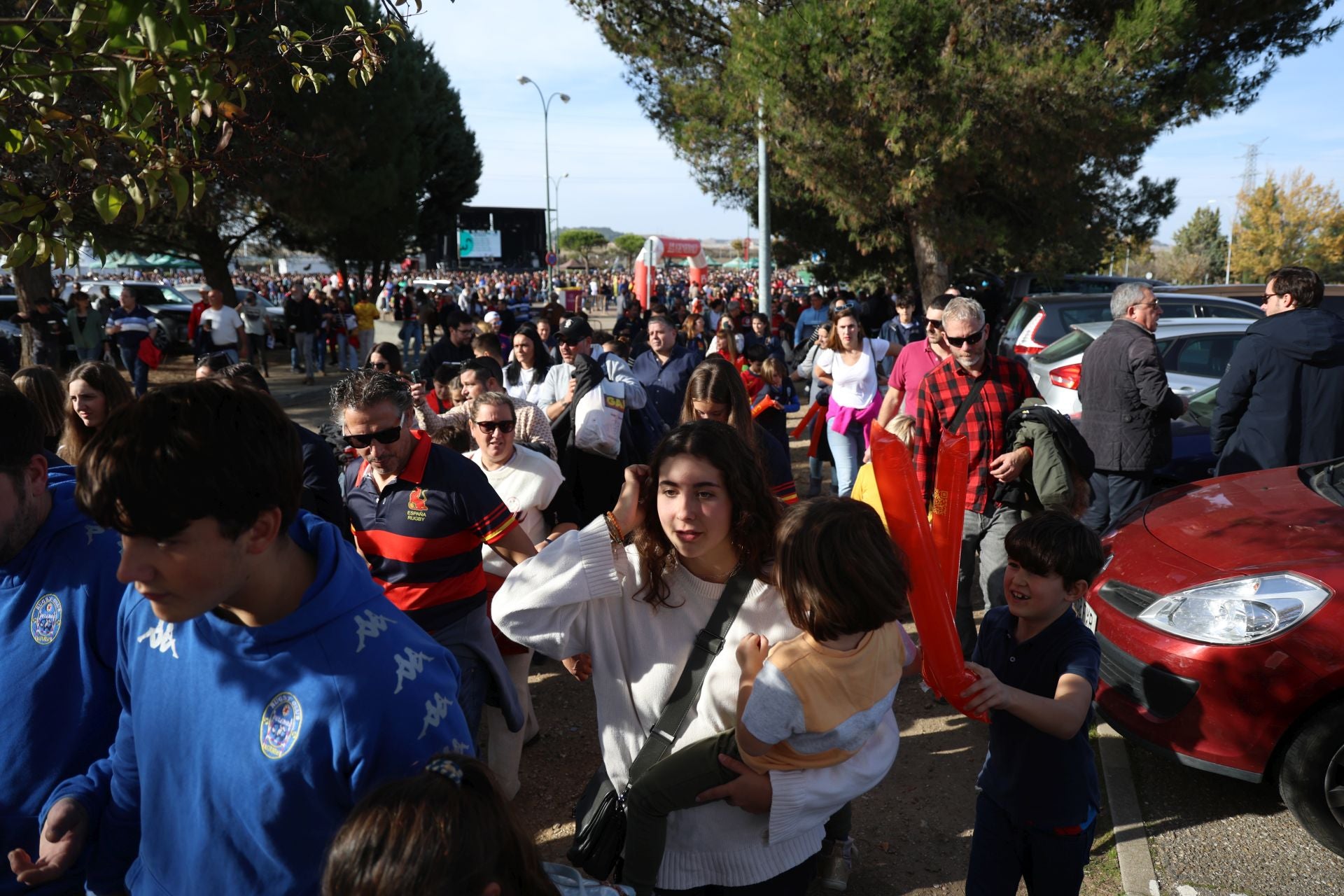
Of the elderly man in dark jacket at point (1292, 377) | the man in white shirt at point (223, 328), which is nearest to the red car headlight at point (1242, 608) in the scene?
the elderly man in dark jacket at point (1292, 377)

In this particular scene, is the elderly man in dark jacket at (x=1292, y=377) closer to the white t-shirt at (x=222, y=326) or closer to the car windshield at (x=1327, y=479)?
the car windshield at (x=1327, y=479)

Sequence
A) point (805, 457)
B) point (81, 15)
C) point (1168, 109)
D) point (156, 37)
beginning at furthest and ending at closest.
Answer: point (1168, 109) → point (805, 457) → point (81, 15) → point (156, 37)

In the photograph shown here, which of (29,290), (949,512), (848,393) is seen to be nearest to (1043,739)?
(949,512)

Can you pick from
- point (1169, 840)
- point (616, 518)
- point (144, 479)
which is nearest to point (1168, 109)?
point (1169, 840)

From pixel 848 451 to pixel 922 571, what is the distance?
15.9 feet

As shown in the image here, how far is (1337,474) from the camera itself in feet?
14.4

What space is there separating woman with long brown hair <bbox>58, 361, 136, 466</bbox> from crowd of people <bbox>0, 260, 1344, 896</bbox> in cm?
2

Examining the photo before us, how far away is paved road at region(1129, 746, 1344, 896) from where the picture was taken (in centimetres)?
333

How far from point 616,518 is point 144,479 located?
1196 millimetres

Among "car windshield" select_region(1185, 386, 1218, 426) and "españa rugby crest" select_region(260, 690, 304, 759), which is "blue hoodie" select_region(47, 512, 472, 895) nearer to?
"españa rugby crest" select_region(260, 690, 304, 759)

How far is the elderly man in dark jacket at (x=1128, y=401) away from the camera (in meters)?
5.44

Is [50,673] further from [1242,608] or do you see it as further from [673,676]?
[1242,608]

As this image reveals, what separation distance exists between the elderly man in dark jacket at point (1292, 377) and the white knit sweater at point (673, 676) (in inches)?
187

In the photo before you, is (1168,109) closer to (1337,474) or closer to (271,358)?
(1337,474)
